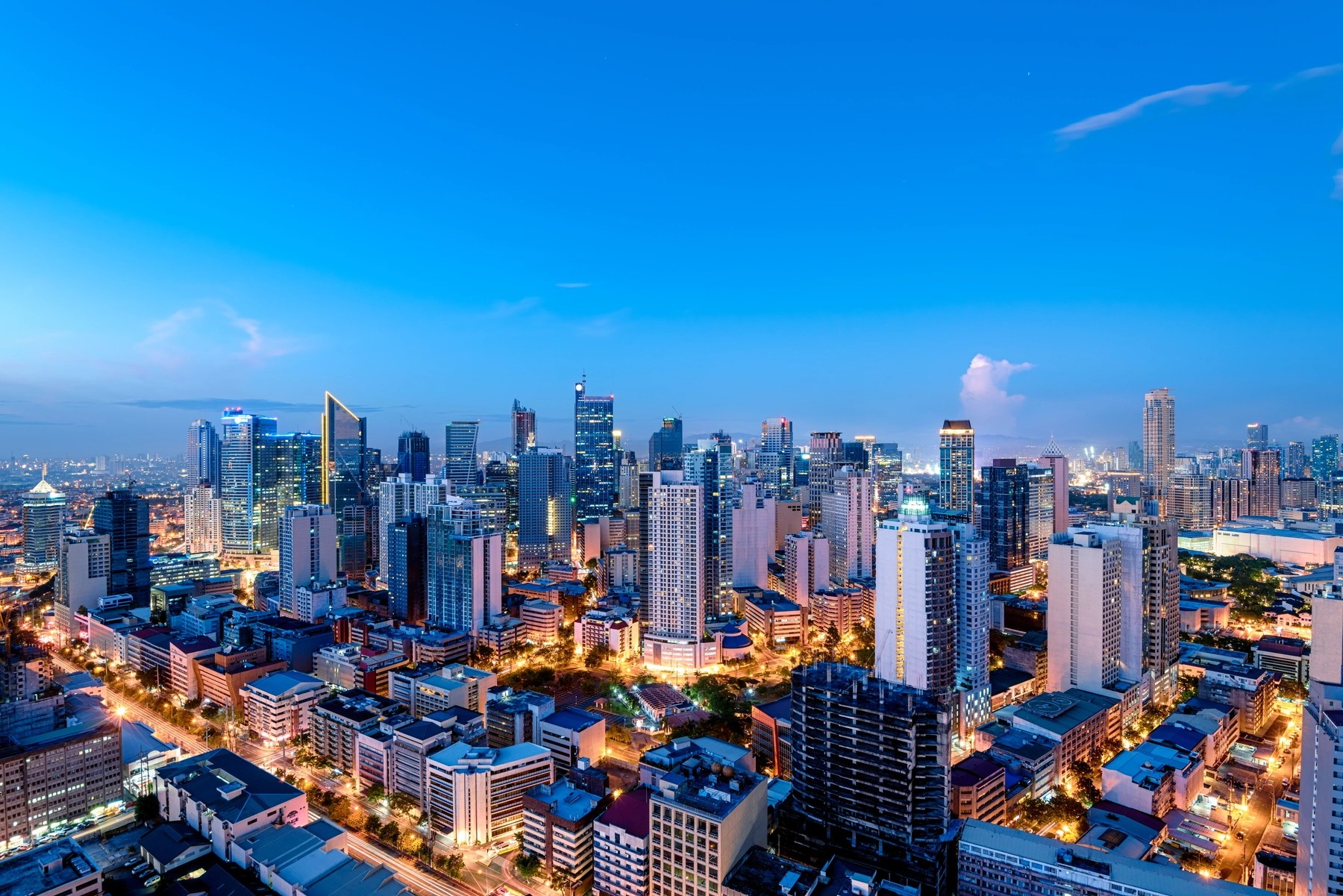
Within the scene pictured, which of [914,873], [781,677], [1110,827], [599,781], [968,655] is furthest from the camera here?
[781,677]

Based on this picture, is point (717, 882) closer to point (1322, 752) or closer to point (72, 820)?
point (1322, 752)

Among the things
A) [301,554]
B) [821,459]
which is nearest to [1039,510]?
[821,459]

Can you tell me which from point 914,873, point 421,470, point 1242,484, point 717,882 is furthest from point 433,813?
point 1242,484

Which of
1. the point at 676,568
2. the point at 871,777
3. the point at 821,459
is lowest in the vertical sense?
the point at 871,777

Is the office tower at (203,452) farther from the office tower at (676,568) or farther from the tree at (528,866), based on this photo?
the tree at (528,866)

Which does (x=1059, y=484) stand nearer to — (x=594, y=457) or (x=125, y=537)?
(x=594, y=457)

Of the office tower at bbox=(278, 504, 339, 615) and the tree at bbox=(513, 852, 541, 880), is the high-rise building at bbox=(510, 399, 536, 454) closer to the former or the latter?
the office tower at bbox=(278, 504, 339, 615)

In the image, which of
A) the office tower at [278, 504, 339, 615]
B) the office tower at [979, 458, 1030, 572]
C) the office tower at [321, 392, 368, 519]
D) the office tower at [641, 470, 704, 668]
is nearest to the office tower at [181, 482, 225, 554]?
the office tower at [321, 392, 368, 519]
